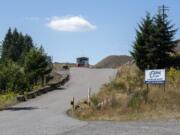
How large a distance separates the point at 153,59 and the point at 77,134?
4375cm

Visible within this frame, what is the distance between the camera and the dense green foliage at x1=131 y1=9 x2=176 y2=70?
64.8 meters

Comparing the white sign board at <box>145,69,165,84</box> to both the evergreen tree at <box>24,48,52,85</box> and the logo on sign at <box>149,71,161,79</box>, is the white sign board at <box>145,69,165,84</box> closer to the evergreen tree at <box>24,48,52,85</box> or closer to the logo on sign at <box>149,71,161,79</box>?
the logo on sign at <box>149,71,161,79</box>

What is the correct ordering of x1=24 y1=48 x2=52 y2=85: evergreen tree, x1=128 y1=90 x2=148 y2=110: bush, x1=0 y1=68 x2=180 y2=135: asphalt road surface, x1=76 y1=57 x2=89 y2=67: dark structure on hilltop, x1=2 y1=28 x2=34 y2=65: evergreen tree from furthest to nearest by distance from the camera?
x1=2 y1=28 x2=34 y2=65: evergreen tree → x1=76 y1=57 x2=89 y2=67: dark structure on hilltop → x1=24 y1=48 x2=52 y2=85: evergreen tree → x1=128 y1=90 x2=148 y2=110: bush → x1=0 y1=68 x2=180 y2=135: asphalt road surface

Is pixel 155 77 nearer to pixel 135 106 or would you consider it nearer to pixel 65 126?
pixel 135 106

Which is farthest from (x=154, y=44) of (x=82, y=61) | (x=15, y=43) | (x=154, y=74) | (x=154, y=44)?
(x=15, y=43)

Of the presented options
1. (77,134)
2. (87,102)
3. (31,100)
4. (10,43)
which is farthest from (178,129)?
(10,43)

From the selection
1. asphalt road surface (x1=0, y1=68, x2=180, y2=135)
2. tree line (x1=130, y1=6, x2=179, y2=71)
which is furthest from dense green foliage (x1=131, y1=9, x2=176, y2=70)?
asphalt road surface (x1=0, y1=68, x2=180, y2=135)

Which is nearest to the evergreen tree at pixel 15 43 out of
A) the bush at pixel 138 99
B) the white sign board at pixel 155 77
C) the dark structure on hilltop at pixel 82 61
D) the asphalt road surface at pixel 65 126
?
the dark structure on hilltop at pixel 82 61

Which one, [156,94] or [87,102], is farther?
[87,102]

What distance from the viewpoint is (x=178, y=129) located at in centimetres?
2270

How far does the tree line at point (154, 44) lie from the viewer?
6488 centimetres

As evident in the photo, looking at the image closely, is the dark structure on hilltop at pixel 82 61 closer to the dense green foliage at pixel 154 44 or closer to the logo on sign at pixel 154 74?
the dense green foliage at pixel 154 44

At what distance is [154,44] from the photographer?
64.9 meters

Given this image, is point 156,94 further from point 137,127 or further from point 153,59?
point 153,59
